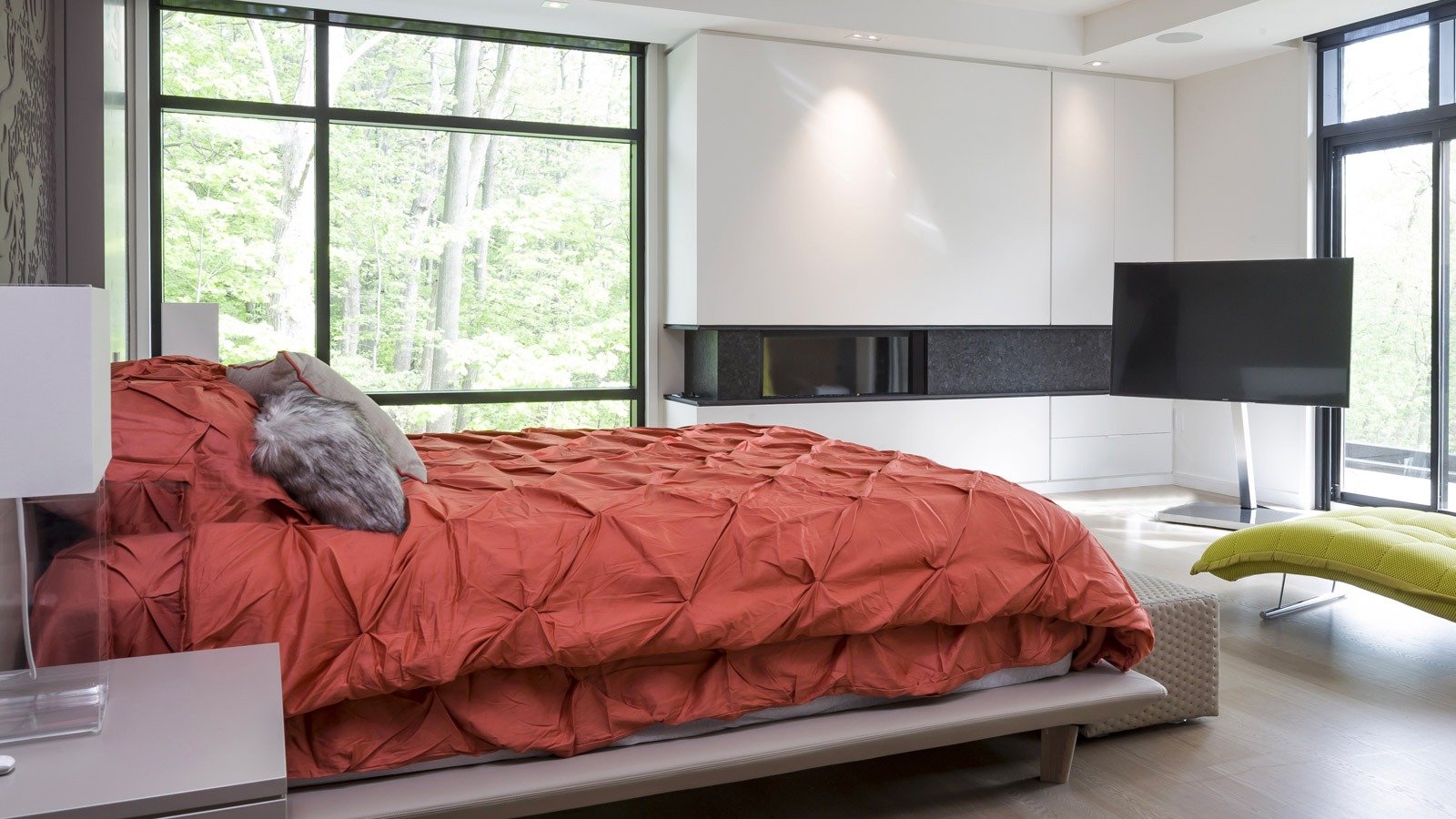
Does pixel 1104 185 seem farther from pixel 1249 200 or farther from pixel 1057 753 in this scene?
pixel 1057 753

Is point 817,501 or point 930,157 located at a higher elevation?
point 930,157

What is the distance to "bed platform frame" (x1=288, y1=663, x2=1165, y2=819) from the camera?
1.73 meters

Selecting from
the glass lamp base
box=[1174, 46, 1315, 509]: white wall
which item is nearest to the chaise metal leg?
box=[1174, 46, 1315, 509]: white wall

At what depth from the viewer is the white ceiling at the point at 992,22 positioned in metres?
4.96

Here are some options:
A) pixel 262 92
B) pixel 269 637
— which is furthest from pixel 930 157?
pixel 269 637

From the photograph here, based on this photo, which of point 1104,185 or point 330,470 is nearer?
point 330,470

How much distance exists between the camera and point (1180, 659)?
2.62 metres

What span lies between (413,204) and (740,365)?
1858mm

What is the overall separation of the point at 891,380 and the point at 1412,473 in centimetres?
266

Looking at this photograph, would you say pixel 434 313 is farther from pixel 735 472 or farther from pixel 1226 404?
pixel 1226 404

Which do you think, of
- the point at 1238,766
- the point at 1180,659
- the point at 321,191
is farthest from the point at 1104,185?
the point at 1238,766

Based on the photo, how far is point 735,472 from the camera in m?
2.55

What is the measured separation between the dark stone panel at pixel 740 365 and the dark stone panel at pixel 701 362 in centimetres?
3

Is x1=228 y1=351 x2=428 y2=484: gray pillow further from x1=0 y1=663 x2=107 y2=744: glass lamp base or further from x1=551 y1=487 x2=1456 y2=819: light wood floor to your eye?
x1=0 y1=663 x2=107 y2=744: glass lamp base
